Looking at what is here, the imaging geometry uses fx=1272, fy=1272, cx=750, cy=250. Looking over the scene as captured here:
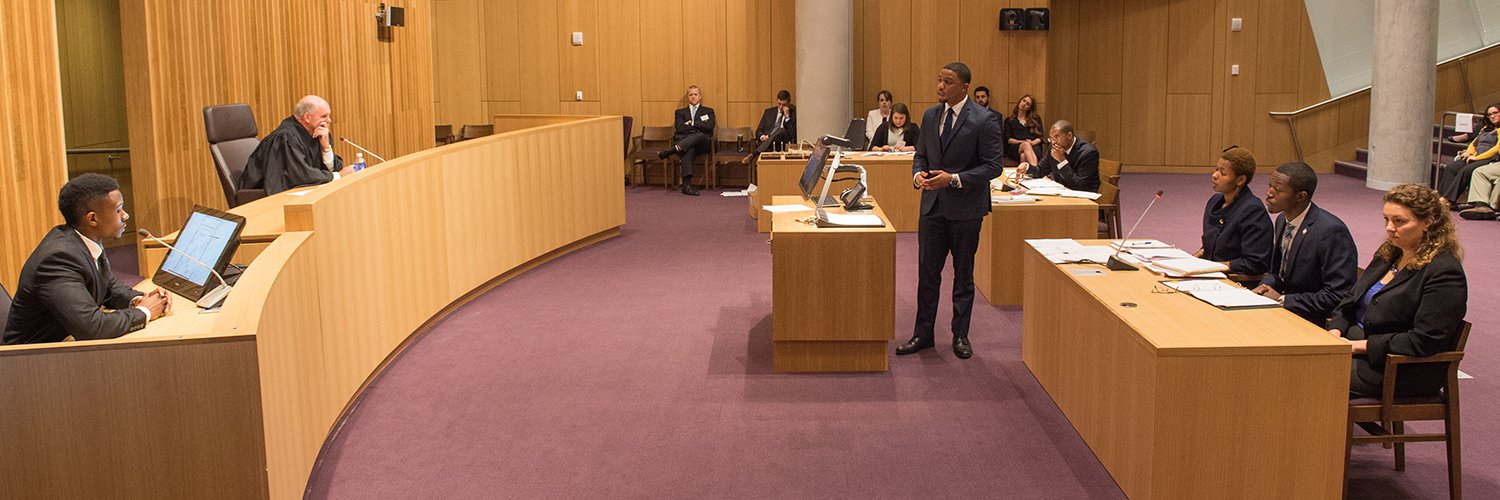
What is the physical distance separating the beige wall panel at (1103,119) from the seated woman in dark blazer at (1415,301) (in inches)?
466

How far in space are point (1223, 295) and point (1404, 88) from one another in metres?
10.3

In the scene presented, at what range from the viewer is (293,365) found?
164 inches

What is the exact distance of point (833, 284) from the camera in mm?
5945

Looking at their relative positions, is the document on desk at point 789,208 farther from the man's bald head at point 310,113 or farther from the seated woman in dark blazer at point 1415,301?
the seated woman in dark blazer at point 1415,301

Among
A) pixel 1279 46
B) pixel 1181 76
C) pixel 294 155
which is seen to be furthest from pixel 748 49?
pixel 294 155

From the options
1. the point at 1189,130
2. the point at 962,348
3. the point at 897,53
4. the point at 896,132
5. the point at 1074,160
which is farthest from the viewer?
the point at 1189,130

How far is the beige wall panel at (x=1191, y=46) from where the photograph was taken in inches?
606

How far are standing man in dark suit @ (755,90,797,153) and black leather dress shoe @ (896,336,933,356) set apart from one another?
694 centimetres

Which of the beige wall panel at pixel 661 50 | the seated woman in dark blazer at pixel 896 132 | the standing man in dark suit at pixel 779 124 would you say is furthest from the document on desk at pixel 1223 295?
the beige wall panel at pixel 661 50

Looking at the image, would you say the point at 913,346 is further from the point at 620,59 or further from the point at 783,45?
the point at 620,59

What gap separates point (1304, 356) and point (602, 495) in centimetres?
235

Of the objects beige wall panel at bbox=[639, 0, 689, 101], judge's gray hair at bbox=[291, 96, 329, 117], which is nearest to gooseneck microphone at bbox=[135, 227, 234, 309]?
judge's gray hair at bbox=[291, 96, 329, 117]

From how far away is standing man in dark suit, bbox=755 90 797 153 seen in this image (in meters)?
13.6

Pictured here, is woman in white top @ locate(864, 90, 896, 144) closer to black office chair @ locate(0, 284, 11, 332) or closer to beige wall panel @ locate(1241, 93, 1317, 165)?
beige wall panel @ locate(1241, 93, 1317, 165)
